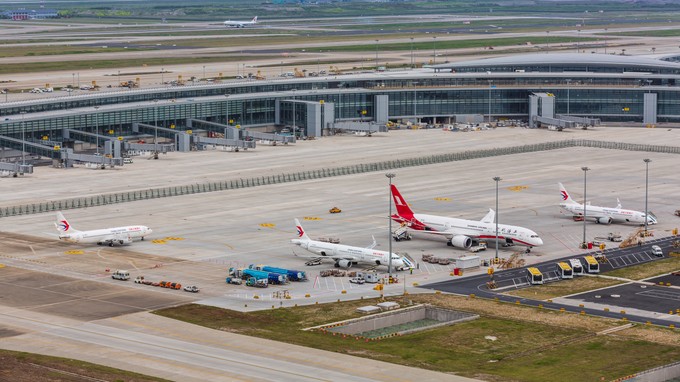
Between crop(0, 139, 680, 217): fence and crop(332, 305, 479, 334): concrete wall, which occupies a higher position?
crop(0, 139, 680, 217): fence

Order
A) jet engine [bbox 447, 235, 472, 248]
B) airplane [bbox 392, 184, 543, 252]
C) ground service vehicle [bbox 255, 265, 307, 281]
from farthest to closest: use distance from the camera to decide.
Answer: jet engine [bbox 447, 235, 472, 248] → airplane [bbox 392, 184, 543, 252] → ground service vehicle [bbox 255, 265, 307, 281]

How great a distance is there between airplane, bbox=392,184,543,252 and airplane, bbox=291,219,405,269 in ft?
38.0

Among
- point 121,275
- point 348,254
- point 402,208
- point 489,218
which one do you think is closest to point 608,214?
point 489,218

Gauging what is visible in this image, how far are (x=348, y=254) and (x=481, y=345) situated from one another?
29394mm

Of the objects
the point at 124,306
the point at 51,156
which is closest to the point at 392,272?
the point at 124,306

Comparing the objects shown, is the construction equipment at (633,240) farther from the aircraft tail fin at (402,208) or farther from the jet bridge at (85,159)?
the jet bridge at (85,159)

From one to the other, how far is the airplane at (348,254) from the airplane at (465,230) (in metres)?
11.6

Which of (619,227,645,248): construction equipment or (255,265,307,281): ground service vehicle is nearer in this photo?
(255,265,307,281): ground service vehicle

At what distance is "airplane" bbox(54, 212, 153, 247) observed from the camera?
440ft

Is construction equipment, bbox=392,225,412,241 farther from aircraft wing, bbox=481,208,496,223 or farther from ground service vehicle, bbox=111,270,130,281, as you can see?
ground service vehicle, bbox=111,270,130,281

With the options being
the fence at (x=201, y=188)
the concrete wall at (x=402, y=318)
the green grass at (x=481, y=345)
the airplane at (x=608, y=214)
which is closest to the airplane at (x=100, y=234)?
the fence at (x=201, y=188)

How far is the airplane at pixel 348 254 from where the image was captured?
12306cm

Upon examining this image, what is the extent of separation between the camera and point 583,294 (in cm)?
11438

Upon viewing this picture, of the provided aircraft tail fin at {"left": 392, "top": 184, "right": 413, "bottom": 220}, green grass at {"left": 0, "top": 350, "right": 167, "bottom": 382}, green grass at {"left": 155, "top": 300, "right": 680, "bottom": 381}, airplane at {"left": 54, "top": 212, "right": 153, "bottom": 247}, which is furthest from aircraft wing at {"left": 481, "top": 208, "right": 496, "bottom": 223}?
green grass at {"left": 0, "top": 350, "right": 167, "bottom": 382}
